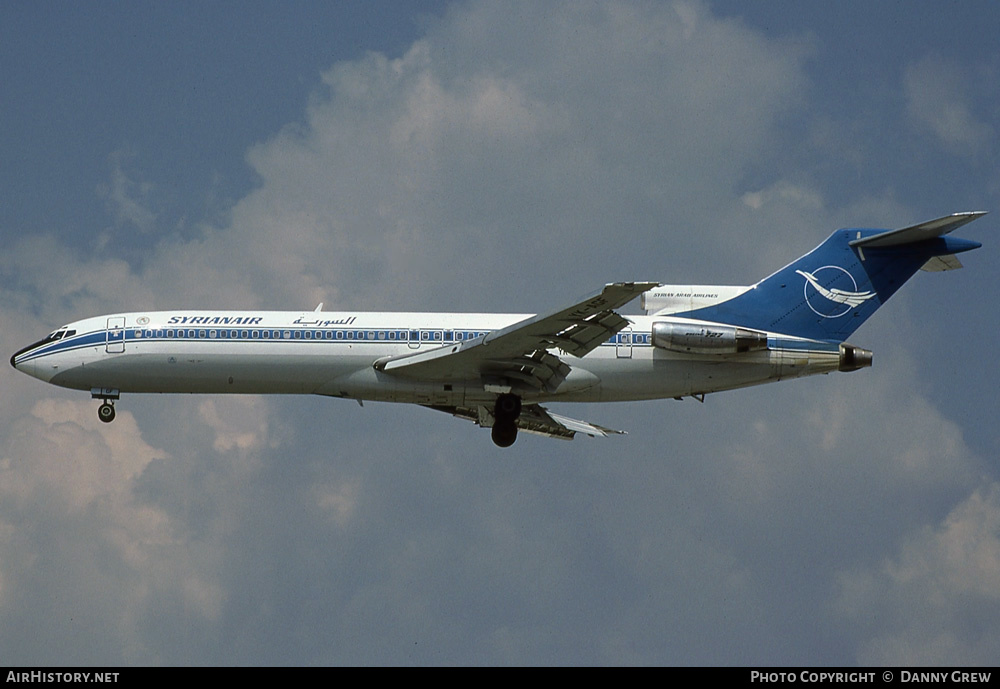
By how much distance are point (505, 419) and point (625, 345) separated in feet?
13.8

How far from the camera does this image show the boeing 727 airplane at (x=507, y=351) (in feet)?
127

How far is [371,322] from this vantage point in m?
39.4

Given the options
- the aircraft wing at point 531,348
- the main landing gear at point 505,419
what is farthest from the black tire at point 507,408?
the aircraft wing at point 531,348

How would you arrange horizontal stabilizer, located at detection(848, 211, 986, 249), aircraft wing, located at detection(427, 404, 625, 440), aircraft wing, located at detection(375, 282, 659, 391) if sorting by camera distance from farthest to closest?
aircraft wing, located at detection(427, 404, 625, 440) → horizontal stabilizer, located at detection(848, 211, 986, 249) → aircraft wing, located at detection(375, 282, 659, 391)

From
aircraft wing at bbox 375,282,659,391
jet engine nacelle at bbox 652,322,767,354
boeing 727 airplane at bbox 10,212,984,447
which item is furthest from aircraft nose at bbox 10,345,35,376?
jet engine nacelle at bbox 652,322,767,354

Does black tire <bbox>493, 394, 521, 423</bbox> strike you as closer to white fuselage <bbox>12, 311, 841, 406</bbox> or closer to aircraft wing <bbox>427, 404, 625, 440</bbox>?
white fuselage <bbox>12, 311, 841, 406</bbox>

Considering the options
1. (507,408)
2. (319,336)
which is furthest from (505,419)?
(319,336)

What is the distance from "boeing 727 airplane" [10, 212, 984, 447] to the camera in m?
38.8

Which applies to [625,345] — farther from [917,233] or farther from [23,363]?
[23,363]

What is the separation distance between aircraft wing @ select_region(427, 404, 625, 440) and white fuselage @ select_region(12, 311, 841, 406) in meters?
4.87

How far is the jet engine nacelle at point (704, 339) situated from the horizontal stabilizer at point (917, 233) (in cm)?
497

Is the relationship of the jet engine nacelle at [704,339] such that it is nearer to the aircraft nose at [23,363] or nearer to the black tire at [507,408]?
the black tire at [507,408]

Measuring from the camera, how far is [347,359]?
38844 mm
